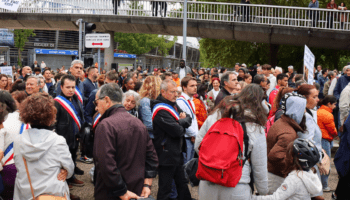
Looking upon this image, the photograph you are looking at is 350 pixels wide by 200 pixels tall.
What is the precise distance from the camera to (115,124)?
10.7ft

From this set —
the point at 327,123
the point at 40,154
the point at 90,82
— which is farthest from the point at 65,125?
the point at 327,123

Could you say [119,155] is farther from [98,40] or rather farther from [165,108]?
[98,40]

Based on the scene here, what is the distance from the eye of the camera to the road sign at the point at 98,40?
423 inches

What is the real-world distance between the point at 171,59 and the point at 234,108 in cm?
6537

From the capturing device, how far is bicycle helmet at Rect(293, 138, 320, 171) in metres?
3.41

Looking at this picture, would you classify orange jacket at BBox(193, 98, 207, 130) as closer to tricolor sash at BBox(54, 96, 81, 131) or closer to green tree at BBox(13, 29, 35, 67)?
tricolor sash at BBox(54, 96, 81, 131)

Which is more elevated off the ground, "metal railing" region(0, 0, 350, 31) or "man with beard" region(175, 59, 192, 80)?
"metal railing" region(0, 0, 350, 31)

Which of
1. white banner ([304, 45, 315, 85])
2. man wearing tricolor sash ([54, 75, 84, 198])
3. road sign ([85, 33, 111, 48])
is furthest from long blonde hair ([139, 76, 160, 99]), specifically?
road sign ([85, 33, 111, 48])

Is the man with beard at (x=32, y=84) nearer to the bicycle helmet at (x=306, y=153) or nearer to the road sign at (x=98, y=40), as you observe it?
the road sign at (x=98, y=40)

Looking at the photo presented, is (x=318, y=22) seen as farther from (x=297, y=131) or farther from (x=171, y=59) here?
(x=171, y=59)

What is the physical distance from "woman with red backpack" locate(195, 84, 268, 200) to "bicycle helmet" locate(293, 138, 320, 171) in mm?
380

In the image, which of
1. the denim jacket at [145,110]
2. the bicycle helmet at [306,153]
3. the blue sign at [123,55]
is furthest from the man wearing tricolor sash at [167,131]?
the blue sign at [123,55]

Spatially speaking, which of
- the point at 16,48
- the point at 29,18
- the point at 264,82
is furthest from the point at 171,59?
the point at 264,82

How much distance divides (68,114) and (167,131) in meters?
1.75
